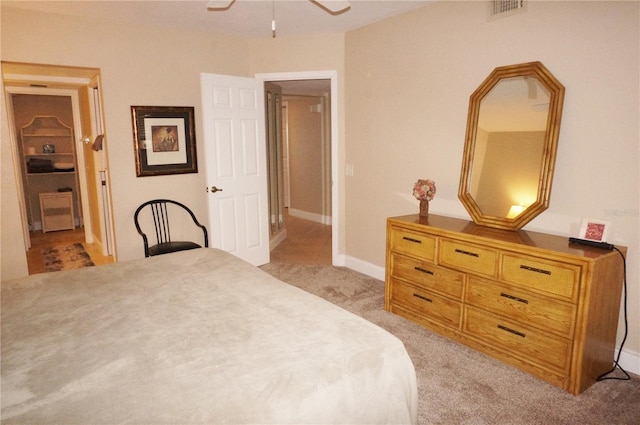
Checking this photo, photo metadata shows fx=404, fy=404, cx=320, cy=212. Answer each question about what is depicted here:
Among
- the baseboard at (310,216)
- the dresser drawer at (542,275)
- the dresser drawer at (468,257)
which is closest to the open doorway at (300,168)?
the baseboard at (310,216)

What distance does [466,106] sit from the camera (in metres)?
3.32

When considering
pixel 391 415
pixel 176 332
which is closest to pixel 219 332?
pixel 176 332

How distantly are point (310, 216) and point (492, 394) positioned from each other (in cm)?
562

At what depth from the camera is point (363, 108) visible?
436 centimetres

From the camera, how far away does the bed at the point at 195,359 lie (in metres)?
1.17

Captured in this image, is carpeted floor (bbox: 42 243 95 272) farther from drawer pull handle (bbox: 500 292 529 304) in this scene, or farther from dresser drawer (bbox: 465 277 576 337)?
drawer pull handle (bbox: 500 292 529 304)

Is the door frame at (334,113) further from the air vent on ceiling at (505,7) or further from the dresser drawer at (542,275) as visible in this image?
the dresser drawer at (542,275)

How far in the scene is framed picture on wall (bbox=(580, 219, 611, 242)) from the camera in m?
2.41

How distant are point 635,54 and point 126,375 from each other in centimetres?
306

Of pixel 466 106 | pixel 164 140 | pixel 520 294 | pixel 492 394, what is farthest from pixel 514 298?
pixel 164 140

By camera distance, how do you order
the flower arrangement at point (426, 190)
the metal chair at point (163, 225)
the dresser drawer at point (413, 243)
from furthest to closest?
the metal chair at point (163, 225)
the flower arrangement at point (426, 190)
the dresser drawer at point (413, 243)

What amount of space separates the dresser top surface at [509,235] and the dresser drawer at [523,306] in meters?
0.30

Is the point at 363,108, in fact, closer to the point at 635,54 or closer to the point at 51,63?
the point at 635,54

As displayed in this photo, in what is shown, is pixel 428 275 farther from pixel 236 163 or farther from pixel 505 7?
pixel 236 163
